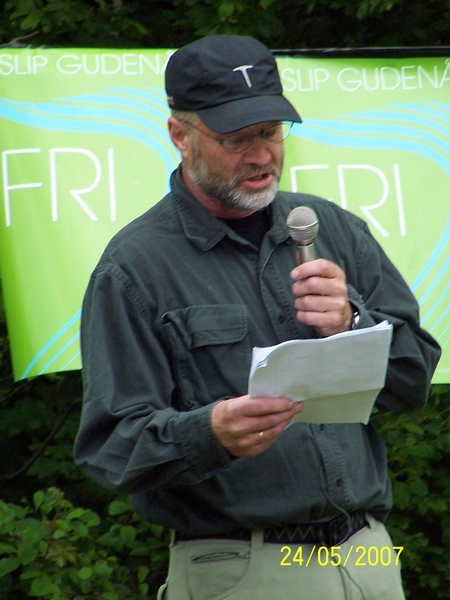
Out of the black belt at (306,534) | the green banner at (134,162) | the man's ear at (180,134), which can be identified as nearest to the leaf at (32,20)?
the green banner at (134,162)

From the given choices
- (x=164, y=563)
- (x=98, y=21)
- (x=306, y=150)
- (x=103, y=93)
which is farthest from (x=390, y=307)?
(x=98, y=21)

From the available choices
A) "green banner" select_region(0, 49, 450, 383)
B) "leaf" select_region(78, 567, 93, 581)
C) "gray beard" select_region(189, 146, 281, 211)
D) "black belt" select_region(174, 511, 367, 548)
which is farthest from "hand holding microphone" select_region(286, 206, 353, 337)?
"leaf" select_region(78, 567, 93, 581)

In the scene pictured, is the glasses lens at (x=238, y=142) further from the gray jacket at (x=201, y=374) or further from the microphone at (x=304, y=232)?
the microphone at (x=304, y=232)

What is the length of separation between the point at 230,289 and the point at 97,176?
4.43 ft

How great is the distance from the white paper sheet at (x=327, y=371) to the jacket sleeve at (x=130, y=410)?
0.22 m

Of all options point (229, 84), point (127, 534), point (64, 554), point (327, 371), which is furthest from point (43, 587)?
point (229, 84)

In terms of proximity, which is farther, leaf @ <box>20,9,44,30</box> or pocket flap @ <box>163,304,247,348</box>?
leaf @ <box>20,9,44,30</box>

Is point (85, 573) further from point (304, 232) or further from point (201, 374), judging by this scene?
point (304, 232)

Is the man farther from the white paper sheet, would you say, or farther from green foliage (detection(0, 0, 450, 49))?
green foliage (detection(0, 0, 450, 49))

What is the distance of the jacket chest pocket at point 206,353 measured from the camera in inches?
91.2

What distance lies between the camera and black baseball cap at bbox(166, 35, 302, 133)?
93.4 inches

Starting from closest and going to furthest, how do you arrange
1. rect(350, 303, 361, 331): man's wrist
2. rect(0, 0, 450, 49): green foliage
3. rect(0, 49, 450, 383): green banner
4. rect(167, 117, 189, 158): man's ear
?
1. rect(350, 303, 361, 331): man's wrist
2. rect(167, 117, 189, 158): man's ear
3. rect(0, 49, 450, 383): green banner
4. rect(0, 0, 450, 49): green foliage
